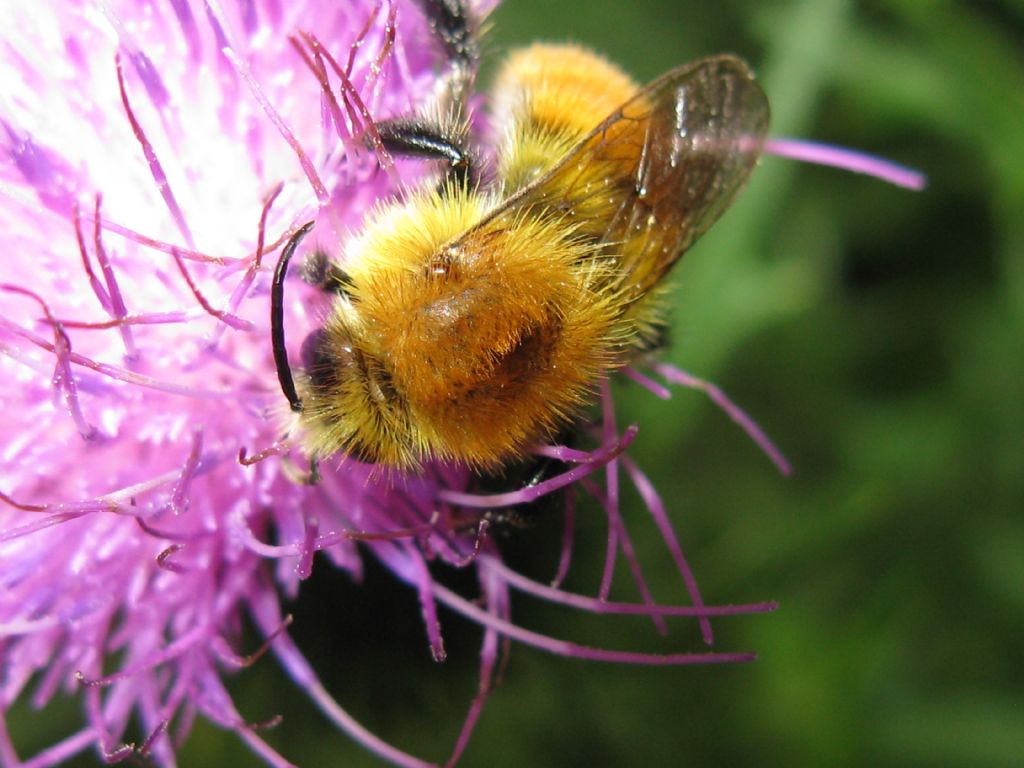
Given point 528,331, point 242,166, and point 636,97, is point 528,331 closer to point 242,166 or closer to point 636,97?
point 636,97

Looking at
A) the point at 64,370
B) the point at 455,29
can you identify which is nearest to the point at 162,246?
the point at 64,370

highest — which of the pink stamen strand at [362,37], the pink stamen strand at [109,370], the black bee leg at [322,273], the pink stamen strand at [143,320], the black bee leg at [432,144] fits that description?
the pink stamen strand at [362,37]

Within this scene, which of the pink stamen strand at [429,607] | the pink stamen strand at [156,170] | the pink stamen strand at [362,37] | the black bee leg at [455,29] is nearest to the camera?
the pink stamen strand at [156,170]

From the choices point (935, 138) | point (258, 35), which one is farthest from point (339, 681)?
point (935, 138)

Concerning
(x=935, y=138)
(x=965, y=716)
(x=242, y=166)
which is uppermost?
(x=242, y=166)

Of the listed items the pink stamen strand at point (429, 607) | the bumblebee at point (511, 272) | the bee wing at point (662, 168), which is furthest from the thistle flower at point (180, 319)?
the bee wing at point (662, 168)

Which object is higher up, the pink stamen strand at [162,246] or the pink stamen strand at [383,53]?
the pink stamen strand at [383,53]

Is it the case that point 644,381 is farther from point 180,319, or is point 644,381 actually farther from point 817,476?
point 817,476

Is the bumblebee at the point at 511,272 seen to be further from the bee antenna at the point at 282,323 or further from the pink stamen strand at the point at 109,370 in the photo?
the pink stamen strand at the point at 109,370
